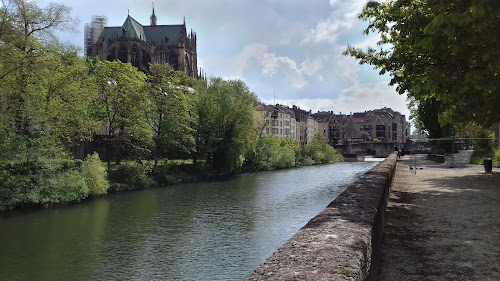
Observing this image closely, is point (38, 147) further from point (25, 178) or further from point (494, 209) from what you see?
point (494, 209)

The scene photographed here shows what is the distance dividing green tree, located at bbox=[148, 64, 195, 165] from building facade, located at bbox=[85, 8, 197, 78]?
45709 mm

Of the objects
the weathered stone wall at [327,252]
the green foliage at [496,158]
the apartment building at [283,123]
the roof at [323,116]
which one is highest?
the roof at [323,116]

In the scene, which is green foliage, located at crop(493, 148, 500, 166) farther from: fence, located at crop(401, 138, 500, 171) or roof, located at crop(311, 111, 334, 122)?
roof, located at crop(311, 111, 334, 122)

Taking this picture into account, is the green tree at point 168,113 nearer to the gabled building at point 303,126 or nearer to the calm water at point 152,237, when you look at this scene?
the calm water at point 152,237

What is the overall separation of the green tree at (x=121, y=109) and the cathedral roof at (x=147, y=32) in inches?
2180

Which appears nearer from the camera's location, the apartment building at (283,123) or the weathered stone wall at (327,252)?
the weathered stone wall at (327,252)

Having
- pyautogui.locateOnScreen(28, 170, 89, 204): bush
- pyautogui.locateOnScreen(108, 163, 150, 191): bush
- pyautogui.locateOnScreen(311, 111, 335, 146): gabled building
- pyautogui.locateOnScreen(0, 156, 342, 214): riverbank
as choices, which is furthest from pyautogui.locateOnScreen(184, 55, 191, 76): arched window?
pyautogui.locateOnScreen(311, 111, 335, 146): gabled building

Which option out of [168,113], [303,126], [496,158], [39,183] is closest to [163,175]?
[168,113]

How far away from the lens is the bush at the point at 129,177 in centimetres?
3396

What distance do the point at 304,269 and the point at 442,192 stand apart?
42.2 ft

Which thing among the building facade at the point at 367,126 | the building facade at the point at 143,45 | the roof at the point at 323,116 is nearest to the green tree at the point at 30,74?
the building facade at the point at 143,45

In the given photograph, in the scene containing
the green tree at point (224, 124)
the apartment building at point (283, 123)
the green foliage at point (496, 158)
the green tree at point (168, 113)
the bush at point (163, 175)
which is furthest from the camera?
the apartment building at point (283, 123)

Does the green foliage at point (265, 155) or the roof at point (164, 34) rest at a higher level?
the roof at point (164, 34)

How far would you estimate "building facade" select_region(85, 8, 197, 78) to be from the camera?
8756 cm
